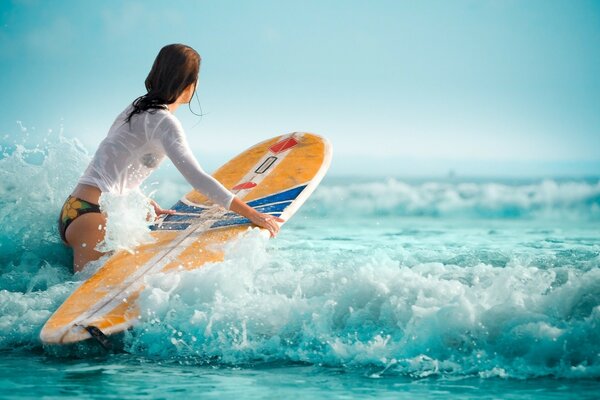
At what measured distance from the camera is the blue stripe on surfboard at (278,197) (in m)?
3.62

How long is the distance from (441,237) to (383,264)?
13.9 ft

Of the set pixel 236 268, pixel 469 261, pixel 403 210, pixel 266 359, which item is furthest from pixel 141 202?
pixel 403 210

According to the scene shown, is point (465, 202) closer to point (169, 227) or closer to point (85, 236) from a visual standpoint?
point (169, 227)

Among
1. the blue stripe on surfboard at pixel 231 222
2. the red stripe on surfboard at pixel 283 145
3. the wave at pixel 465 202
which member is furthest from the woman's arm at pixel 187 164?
the wave at pixel 465 202

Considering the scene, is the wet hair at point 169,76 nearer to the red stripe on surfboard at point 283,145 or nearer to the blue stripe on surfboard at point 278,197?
the blue stripe on surfboard at point 278,197

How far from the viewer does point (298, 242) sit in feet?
19.4

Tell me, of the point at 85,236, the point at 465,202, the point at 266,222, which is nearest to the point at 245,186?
the point at 266,222

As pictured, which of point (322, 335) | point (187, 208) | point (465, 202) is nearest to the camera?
point (322, 335)

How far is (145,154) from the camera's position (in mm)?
2980

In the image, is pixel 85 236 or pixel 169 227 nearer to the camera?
pixel 85 236

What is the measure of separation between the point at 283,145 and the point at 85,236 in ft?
5.67

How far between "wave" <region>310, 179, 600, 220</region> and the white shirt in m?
7.19

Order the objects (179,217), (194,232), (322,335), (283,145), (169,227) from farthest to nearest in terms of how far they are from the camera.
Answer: (283,145), (179,217), (169,227), (194,232), (322,335)

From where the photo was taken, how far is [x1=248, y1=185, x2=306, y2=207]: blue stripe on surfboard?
3.62m
